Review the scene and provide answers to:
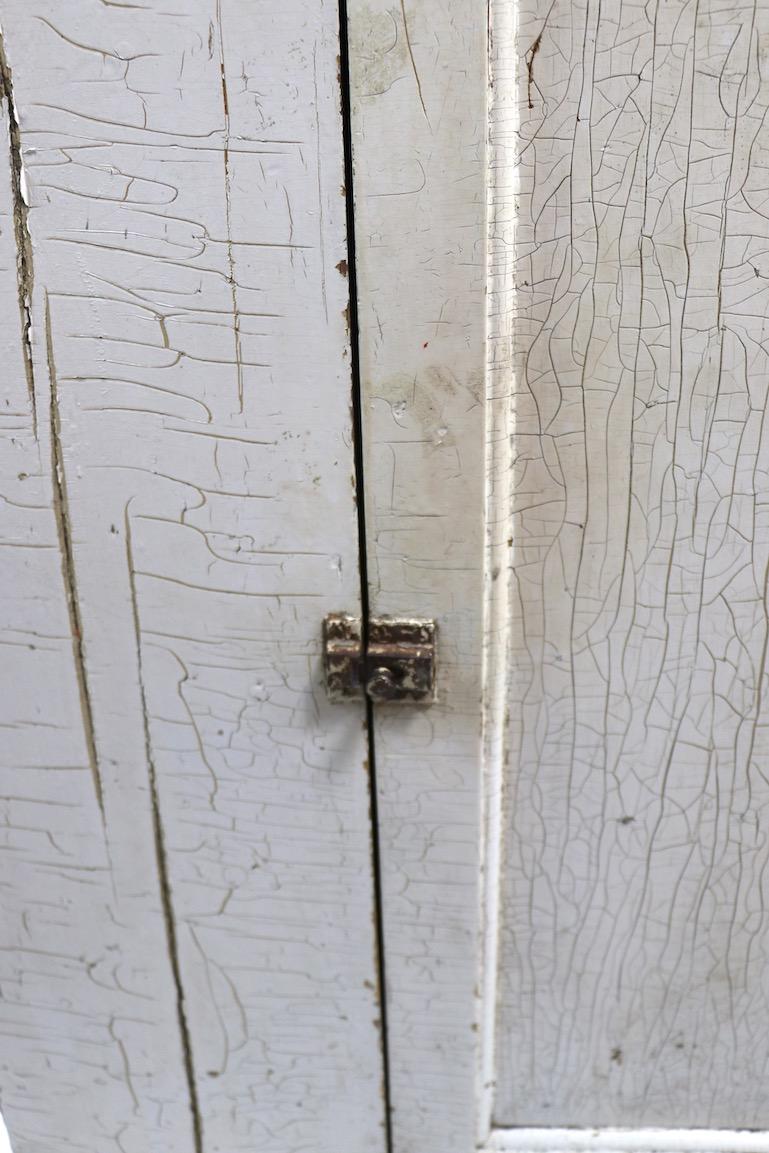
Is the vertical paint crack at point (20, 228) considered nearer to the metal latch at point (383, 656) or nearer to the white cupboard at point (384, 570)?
the white cupboard at point (384, 570)

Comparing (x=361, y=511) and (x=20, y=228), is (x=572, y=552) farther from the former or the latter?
(x=20, y=228)

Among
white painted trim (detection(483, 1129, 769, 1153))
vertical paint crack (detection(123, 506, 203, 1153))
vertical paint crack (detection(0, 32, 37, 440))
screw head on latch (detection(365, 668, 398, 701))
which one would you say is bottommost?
white painted trim (detection(483, 1129, 769, 1153))

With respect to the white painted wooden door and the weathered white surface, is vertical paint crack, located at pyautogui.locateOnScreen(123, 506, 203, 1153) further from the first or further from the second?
the white painted wooden door

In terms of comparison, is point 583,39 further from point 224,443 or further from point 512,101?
point 224,443

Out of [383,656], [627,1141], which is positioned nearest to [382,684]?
[383,656]

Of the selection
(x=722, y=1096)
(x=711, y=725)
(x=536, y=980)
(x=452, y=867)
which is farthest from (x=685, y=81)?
(x=722, y=1096)

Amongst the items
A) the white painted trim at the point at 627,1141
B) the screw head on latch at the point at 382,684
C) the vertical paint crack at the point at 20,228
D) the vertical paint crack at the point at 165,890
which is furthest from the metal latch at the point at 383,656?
the white painted trim at the point at 627,1141

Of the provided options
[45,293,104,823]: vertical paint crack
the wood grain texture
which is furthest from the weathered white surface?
the wood grain texture
